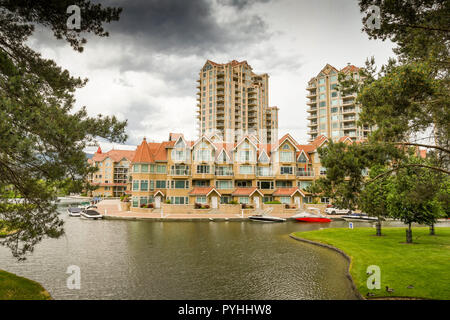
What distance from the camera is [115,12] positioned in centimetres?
1105

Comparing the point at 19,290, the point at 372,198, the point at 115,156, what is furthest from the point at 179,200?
the point at 115,156

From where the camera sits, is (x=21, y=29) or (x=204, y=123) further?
(x=204, y=123)

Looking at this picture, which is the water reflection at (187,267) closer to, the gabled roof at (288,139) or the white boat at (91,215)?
the white boat at (91,215)

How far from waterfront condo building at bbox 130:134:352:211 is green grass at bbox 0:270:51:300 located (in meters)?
34.8

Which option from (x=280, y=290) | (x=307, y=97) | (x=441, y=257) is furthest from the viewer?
(x=307, y=97)

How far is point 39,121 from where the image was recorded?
10203 mm

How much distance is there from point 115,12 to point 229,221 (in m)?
33.9

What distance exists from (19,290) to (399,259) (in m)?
22.2

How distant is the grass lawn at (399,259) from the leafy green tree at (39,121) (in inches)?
611

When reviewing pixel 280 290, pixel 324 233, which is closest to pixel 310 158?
pixel 324 233

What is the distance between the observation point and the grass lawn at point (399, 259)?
13.2 meters

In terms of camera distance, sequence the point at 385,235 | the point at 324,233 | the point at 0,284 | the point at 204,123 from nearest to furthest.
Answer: the point at 0,284
the point at 385,235
the point at 324,233
the point at 204,123

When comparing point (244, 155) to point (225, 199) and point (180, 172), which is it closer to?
point (225, 199)
